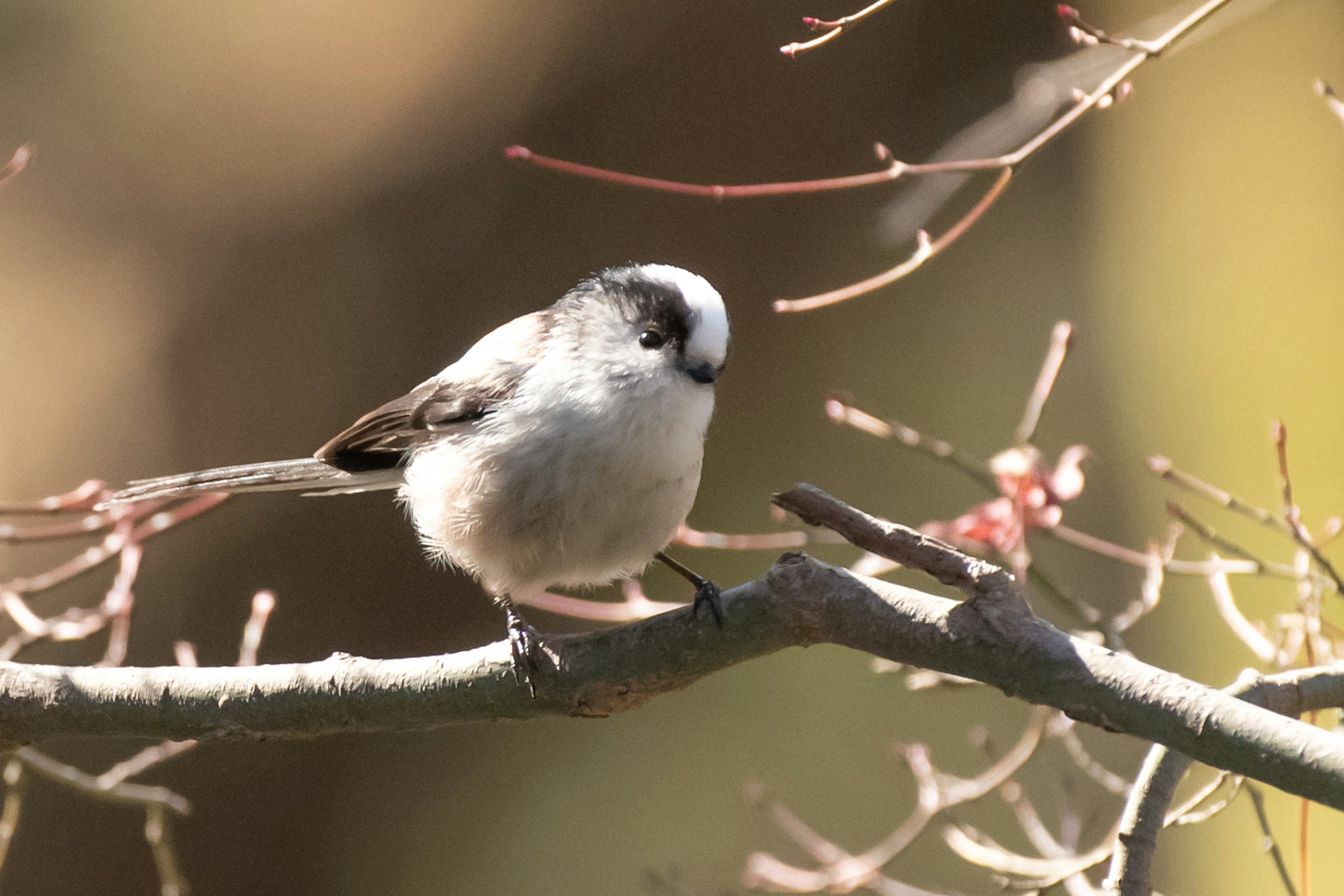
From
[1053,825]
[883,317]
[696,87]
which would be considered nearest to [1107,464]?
[883,317]

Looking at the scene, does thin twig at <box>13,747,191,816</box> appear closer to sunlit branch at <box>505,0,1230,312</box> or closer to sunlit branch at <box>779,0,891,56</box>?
sunlit branch at <box>505,0,1230,312</box>

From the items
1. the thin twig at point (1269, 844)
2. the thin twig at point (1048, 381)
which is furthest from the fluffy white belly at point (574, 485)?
the thin twig at point (1269, 844)

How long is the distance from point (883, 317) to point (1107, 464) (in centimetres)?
75

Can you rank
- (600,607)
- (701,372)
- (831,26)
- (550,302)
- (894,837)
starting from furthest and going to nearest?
1. (550,302)
2. (894,837)
3. (600,607)
4. (701,372)
5. (831,26)

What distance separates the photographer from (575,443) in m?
1.55

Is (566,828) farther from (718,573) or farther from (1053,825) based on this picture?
(1053,825)

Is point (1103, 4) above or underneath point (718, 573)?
above

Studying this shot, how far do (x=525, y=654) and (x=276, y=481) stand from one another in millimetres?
767

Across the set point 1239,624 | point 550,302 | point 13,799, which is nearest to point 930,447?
point 1239,624

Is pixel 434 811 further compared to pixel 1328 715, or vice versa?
pixel 434 811

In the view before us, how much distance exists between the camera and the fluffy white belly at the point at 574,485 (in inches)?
60.8

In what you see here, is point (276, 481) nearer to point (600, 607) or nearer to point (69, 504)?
point (69, 504)

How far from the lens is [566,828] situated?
324 cm

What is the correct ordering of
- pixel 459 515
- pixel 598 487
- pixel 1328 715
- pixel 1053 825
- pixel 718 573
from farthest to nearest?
pixel 718 573, pixel 1053 825, pixel 1328 715, pixel 459 515, pixel 598 487
